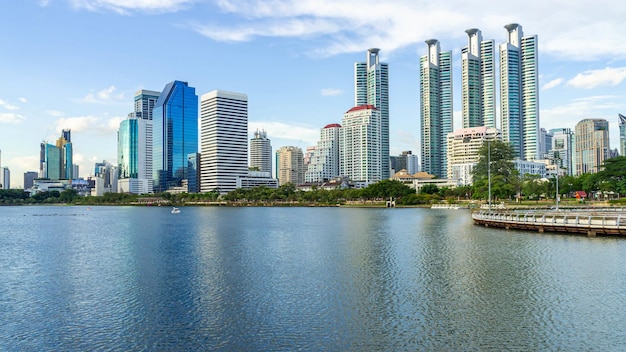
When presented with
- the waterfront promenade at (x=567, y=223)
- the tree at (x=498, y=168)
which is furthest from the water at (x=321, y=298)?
the tree at (x=498, y=168)

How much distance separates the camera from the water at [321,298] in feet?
88.7

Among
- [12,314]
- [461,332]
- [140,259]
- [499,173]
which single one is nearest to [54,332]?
[12,314]

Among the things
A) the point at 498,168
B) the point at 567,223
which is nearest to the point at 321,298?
the point at 567,223

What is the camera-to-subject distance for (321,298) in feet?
118

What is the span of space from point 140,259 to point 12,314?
23.8 m

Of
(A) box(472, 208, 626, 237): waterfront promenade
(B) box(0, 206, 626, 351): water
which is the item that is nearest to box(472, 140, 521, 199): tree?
(A) box(472, 208, 626, 237): waterfront promenade

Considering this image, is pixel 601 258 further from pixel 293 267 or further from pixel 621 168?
pixel 621 168

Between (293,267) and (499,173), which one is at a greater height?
(499,173)

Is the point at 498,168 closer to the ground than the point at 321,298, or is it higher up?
higher up

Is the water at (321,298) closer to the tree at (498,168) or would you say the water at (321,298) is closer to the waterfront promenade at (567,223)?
the waterfront promenade at (567,223)

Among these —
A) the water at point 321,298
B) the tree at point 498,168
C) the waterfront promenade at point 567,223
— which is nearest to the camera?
the water at point 321,298

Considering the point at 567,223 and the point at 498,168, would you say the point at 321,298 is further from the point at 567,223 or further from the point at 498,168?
the point at 498,168

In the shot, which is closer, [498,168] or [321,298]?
[321,298]

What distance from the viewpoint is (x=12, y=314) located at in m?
33.0
